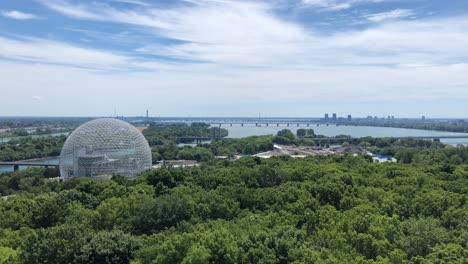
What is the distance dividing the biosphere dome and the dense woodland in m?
5.07

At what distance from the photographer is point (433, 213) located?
65.2 ft

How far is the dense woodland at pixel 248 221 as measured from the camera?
536 inches

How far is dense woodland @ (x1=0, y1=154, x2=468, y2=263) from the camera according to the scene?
1362 cm

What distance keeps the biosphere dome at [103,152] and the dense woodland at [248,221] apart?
16.6ft

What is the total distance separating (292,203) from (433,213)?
6.57m

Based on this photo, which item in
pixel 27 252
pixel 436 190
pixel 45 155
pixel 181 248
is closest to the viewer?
pixel 181 248

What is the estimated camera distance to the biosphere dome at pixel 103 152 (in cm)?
3478

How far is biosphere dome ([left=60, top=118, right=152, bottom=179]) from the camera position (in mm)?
34781

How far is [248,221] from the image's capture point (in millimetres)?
17484

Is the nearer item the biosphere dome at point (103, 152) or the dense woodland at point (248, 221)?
the dense woodland at point (248, 221)

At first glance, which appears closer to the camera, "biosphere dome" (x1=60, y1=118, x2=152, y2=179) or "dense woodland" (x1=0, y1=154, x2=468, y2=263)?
"dense woodland" (x1=0, y1=154, x2=468, y2=263)

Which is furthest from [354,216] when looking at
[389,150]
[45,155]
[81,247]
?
[45,155]

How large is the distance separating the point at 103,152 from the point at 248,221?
69.5 feet

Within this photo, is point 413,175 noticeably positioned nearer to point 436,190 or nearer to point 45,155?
point 436,190
